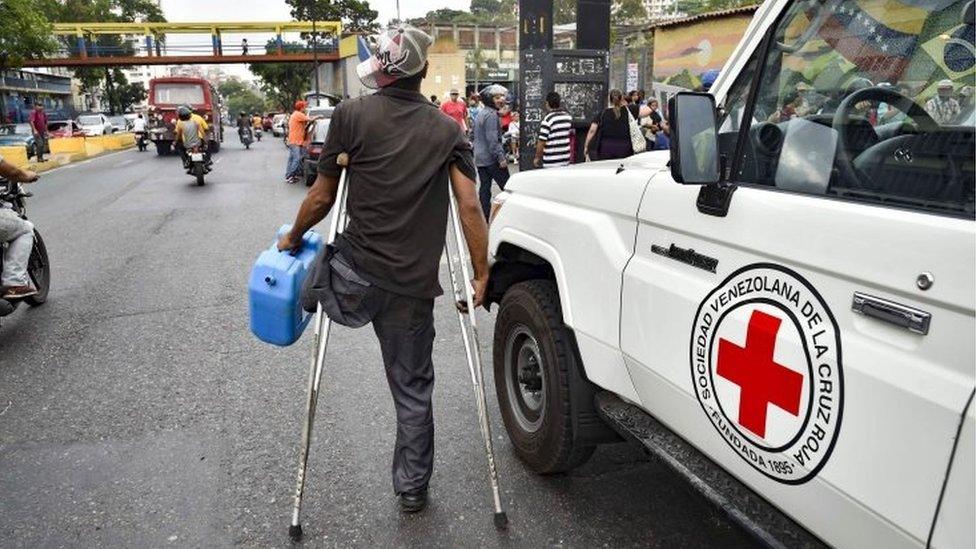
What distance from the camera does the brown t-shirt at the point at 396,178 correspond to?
277cm

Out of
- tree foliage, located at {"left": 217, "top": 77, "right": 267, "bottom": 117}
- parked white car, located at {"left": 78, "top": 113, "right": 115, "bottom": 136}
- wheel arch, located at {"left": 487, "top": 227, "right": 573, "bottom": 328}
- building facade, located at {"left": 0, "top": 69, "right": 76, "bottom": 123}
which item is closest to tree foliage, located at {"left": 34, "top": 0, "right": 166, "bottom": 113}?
building facade, located at {"left": 0, "top": 69, "right": 76, "bottom": 123}

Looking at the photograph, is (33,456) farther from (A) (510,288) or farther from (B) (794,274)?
(B) (794,274)

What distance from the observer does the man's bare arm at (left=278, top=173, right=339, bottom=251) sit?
9.60 feet

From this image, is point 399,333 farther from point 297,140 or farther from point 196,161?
point 196,161

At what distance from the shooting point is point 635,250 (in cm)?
253

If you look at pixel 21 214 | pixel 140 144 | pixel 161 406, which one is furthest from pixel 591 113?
pixel 140 144

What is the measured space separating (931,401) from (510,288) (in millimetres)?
2293

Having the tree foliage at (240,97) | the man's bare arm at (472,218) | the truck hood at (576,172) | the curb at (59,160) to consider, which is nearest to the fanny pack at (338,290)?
the man's bare arm at (472,218)

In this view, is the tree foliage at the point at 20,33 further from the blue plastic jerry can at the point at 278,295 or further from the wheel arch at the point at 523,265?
the wheel arch at the point at 523,265

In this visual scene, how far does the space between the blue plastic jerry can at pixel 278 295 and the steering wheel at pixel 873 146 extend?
2043 millimetres

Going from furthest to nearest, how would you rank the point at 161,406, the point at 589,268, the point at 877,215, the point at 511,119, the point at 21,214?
the point at 511,119 → the point at 21,214 → the point at 161,406 → the point at 589,268 → the point at 877,215

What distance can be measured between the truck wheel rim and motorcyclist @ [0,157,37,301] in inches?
162

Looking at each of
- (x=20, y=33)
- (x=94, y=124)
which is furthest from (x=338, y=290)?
(x=94, y=124)

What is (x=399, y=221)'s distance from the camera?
2840 millimetres
